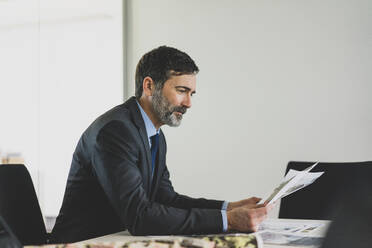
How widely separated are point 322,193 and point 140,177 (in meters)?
1.28

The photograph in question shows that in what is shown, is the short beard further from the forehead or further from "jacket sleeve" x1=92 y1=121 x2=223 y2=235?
"jacket sleeve" x1=92 y1=121 x2=223 y2=235

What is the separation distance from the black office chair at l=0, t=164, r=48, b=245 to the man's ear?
64 cm

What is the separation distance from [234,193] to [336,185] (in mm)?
1043

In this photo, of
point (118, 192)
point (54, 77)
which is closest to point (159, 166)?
point (118, 192)

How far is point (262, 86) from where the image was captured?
11.7 feet

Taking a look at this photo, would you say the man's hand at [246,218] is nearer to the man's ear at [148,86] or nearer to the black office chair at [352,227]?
the man's ear at [148,86]

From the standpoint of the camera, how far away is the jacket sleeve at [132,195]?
1723 millimetres

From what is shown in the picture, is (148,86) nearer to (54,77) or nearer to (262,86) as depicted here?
(262,86)

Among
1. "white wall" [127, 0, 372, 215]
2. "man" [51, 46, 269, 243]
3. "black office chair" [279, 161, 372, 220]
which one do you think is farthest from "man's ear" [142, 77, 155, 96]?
"white wall" [127, 0, 372, 215]

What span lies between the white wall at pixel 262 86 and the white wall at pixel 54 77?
24cm

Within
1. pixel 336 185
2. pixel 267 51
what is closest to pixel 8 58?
pixel 267 51

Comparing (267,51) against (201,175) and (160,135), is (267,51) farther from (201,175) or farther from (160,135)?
(160,135)

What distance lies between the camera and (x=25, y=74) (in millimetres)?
4164

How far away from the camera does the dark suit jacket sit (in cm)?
173
